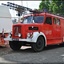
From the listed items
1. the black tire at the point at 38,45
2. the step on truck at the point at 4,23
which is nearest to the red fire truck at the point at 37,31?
the black tire at the point at 38,45

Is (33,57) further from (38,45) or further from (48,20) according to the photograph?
(48,20)

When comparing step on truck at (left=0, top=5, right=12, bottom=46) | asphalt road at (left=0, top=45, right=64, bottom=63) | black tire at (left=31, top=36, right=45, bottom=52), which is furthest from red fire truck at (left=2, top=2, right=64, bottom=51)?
step on truck at (left=0, top=5, right=12, bottom=46)

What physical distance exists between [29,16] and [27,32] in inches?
71.6

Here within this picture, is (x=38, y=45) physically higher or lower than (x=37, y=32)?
lower

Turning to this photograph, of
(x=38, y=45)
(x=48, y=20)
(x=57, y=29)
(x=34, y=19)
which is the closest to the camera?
(x=38, y=45)

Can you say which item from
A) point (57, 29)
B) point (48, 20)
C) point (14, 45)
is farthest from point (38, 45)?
point (57, 29)

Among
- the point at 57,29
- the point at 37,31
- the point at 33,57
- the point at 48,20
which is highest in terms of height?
the point at 48,20

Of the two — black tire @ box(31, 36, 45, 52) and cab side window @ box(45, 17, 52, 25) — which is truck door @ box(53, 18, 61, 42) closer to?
cab side window @ box(45, 17, 52, 25)

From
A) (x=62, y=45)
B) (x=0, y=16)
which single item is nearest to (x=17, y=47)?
(x=0, y=16)

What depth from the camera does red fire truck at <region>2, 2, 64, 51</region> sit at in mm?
13422

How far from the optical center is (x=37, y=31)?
44.9 ft

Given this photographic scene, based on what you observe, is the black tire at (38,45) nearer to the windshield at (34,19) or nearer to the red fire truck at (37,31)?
the red fire truck at (37,31)

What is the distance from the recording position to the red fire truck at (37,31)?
1342 cm

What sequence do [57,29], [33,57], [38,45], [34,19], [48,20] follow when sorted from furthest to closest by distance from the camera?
[57,29]
[48,20]
[34,19]
[38,45]
[33,57]
